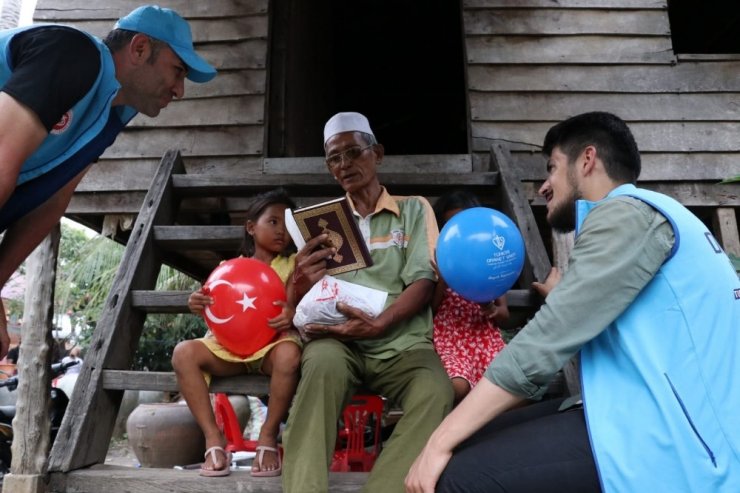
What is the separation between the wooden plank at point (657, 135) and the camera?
12.0 feet

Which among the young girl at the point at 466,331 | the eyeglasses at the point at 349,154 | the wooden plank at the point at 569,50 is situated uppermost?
the wooden plank at the point at 569,50

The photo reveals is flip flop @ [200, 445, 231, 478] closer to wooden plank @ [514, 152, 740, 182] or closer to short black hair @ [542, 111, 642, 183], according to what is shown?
short black hair @ [542, 111, 642, 183]

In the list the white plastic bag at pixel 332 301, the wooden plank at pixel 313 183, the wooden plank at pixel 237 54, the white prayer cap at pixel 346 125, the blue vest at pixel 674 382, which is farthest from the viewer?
the wooden plank at pixel 237 54

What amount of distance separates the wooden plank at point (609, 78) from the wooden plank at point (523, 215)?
0.76 m

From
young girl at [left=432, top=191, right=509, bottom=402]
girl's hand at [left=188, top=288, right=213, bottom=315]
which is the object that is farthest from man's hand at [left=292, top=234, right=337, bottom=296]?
young girl at [left=432, top=191, right=509, bottom=402]

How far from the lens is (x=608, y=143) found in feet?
5.25

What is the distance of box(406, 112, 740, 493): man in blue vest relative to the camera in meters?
1.19

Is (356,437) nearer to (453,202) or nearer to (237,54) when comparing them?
(453,202)

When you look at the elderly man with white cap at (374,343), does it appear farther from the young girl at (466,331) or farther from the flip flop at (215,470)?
the flip flop at (215,470)

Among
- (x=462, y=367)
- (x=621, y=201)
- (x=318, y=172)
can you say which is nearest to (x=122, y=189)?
(x=318, y=172)

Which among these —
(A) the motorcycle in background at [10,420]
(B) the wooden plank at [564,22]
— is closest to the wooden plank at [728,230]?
(B) the wooden plank at [564,22]

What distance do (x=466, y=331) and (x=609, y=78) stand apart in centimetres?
231

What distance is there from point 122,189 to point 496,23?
2.68m

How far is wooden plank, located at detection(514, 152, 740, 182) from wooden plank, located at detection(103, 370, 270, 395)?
2221mm
